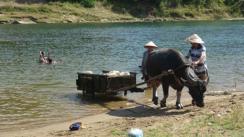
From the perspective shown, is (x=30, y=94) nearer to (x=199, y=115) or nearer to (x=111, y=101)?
(x=111, y=101)

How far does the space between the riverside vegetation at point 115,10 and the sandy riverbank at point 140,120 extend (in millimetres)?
80211

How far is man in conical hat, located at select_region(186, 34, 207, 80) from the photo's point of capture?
16953 millimetres

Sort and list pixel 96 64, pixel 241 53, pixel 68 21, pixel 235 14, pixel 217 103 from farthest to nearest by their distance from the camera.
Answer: pixel 235 14, pixel 68 21, pixel 241 53, pixel 96 64, pixel 217 103

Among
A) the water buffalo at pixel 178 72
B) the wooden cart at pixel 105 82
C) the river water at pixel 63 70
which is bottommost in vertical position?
the river water at pixel 63 70

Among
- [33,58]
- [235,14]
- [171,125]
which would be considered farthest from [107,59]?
[235,14]

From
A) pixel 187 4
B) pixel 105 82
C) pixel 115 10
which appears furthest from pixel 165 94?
pixel 187 4

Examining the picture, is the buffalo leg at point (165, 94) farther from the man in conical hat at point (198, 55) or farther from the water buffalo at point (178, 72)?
the man in conical hat at point (198, 55)

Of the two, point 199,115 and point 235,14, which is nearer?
point 199,115

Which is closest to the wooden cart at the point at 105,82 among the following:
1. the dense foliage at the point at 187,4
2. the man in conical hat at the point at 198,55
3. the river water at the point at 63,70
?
the river water at the point at 63,70

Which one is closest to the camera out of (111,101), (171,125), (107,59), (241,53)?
(171,125)

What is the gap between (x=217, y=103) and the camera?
57.7 ft

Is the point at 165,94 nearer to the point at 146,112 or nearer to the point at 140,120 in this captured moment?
the point at 146,112

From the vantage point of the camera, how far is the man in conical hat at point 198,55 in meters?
17.0

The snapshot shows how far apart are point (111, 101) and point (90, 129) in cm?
538
